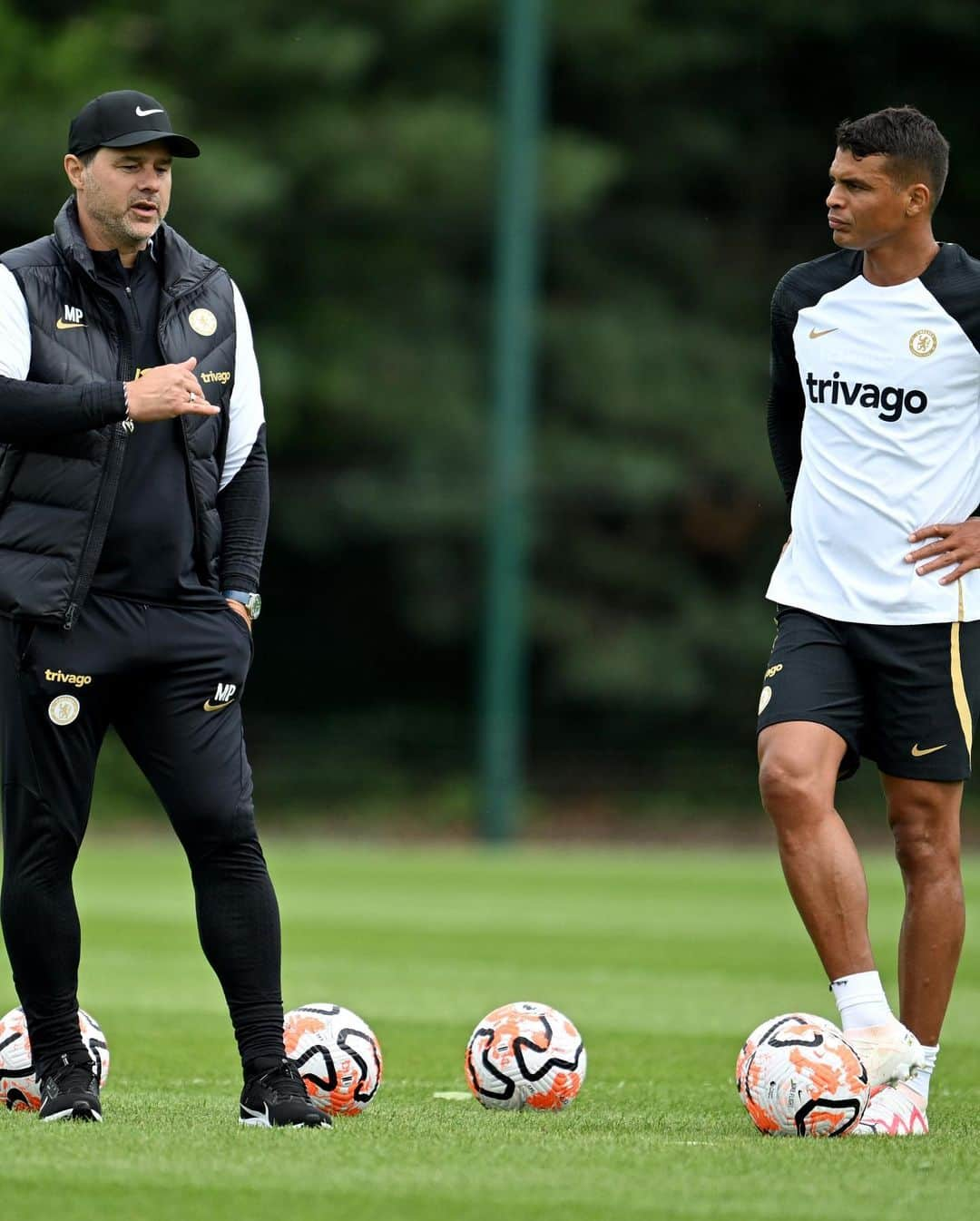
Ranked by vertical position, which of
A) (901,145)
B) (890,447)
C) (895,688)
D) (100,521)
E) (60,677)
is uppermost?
(901,145)

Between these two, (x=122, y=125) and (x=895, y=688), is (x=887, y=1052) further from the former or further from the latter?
(x=122, y=125)

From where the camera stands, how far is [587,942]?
12836 mm

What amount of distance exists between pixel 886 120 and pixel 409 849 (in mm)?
16718

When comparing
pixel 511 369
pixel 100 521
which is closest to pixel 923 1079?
pixel 100 521

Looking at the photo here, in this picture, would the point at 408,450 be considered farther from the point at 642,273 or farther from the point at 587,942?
the point at 587,942

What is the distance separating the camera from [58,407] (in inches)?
220

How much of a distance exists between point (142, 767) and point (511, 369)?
712 inches

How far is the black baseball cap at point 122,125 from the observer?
5820 mm

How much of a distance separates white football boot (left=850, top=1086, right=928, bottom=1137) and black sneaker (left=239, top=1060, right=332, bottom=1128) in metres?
1.40

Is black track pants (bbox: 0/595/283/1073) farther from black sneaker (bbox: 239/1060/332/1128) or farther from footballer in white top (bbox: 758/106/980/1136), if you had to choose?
footballer in white top (bbox: 758/106/980/1136)

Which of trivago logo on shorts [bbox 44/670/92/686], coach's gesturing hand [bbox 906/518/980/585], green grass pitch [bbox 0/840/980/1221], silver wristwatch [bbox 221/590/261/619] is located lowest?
green grass pitch [bbox 0/840/980/1221]

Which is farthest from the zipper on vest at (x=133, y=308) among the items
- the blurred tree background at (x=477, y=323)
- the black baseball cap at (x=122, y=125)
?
the blurred tree background at (x=477, y=323)

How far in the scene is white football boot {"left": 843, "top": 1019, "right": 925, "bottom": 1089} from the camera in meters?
6.00

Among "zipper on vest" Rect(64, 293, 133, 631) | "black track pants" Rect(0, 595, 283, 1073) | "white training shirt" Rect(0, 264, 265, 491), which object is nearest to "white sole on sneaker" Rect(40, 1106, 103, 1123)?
"black track pants" Rect(0, 595, 283, 1073)
